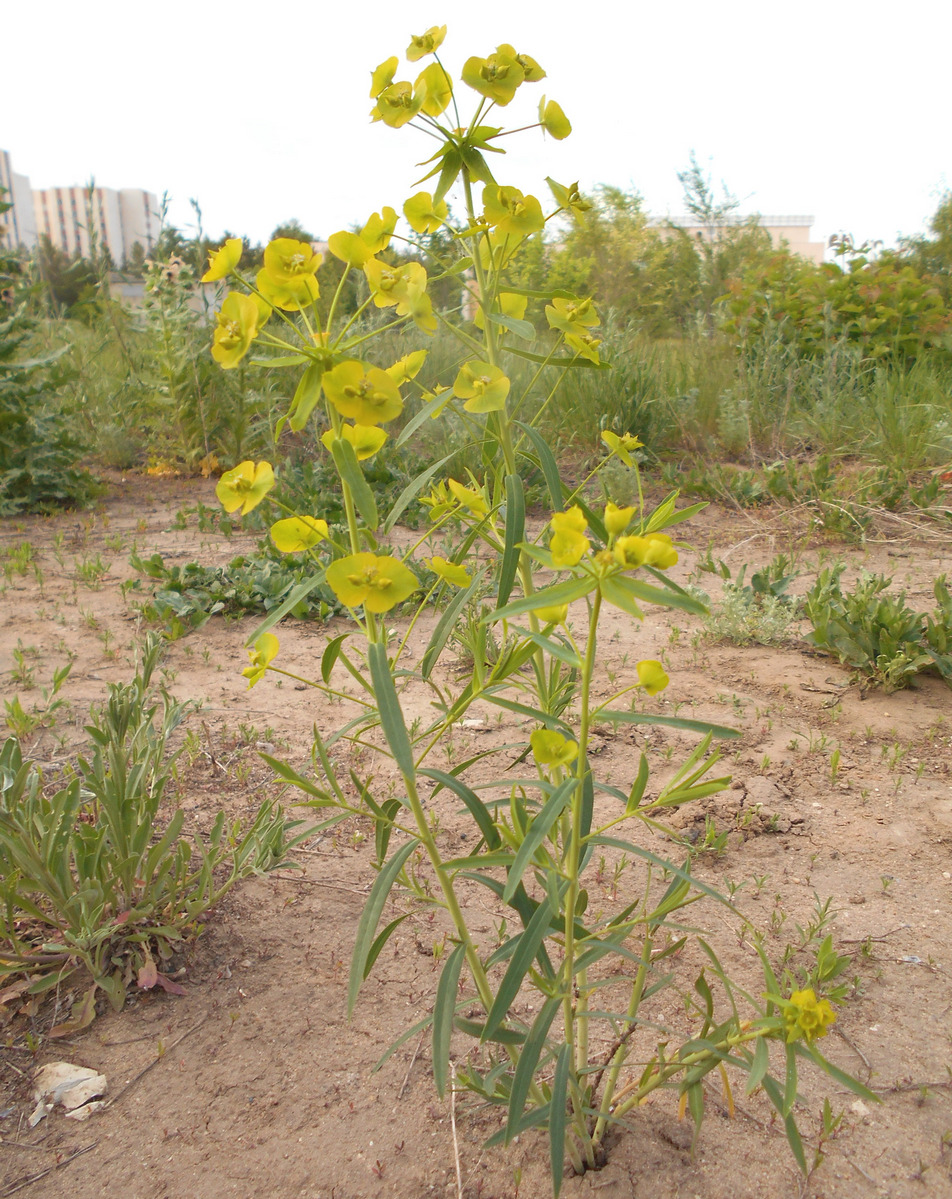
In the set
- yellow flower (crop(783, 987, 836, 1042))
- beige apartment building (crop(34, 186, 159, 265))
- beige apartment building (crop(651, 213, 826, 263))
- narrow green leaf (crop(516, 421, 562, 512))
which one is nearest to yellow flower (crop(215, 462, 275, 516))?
narrow green leaf (crop(516, 421, 562, 512))

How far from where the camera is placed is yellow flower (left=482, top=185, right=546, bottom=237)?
1.09 m

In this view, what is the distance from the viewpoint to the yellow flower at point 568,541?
2.71ft

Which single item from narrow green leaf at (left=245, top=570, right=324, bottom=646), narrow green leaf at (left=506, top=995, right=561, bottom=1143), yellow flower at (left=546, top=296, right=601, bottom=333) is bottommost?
narrow green leaf at (left=506, top=995, right=561, bottom=1143)

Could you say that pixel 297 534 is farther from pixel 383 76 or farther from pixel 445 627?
pixel 383 76

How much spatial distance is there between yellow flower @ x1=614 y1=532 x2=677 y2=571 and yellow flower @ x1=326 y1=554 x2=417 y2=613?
239 millimetres

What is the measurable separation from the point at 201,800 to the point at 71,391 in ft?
15.4

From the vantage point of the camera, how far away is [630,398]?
5230 millimetres

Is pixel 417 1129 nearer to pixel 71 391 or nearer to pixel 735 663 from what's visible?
pixel 735 663

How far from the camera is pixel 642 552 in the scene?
80 centimetres

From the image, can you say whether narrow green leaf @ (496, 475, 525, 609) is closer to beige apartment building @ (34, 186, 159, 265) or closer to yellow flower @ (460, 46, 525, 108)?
yellow flower @ (460, 46, 525, 108)

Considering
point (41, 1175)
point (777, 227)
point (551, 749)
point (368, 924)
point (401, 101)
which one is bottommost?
point (41, 1175)

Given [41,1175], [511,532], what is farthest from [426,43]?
[41,1175]

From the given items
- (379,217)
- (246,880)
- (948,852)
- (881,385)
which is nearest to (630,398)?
(881,385)

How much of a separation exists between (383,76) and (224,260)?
34 centimetres
